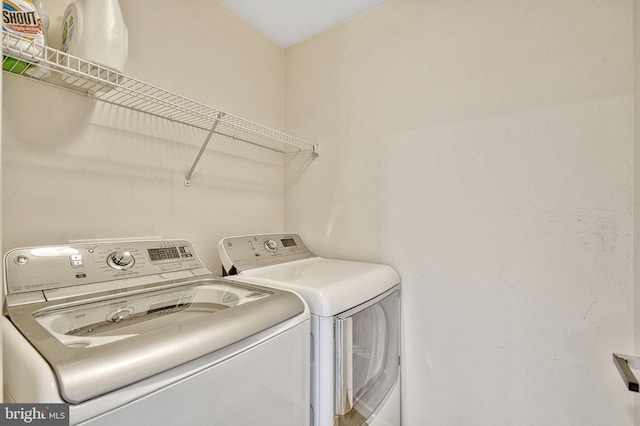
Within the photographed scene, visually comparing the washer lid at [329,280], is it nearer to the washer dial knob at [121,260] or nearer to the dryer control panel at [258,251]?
the dryer control panel at [258,251]

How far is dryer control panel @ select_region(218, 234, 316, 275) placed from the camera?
1.47 metres

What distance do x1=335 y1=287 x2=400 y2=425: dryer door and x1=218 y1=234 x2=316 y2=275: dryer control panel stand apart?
1.89 ft

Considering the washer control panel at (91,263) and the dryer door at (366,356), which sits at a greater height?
the washer control panel at (91,263)

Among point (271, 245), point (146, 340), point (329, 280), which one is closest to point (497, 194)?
point (329, 280)

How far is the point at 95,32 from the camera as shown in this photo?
991 mm

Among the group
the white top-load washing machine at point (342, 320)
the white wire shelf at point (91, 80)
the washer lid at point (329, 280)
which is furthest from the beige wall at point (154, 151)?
the washer lid at point (329, 280)

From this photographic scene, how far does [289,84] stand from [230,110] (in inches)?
23.3

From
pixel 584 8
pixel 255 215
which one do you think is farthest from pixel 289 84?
pixel 584 8

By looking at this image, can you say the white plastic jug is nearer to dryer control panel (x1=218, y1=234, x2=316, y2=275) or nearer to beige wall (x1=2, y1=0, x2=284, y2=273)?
beige wall (x1=2, y1=0, x2=284, y2=273)

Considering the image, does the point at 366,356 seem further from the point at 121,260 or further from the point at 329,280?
the point at 121,260

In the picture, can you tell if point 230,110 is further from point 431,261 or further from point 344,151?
point 431,261

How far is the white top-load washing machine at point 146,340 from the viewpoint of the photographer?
57 centimetres

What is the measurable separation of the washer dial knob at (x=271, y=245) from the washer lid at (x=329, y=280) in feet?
0.43

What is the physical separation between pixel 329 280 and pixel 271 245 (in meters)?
0.58
